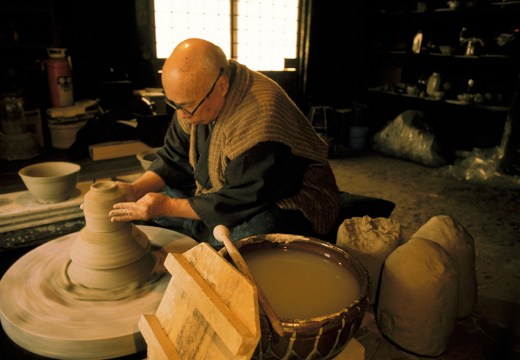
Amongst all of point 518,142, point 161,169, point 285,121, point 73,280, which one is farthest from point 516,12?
point 73,280

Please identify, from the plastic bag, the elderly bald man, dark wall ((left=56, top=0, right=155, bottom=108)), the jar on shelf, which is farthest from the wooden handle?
the plastic bag

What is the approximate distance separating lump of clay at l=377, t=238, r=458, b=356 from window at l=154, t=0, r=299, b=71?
469 centimetres

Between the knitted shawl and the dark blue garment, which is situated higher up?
the knitted shawl

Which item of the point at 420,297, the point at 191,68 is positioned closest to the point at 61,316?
the point at 191,68

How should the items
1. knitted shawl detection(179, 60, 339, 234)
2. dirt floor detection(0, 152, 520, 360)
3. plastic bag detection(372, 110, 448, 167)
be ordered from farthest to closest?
plastic bag detection(372, 110, 448, 167)
knitted shawl detection(179, 60, 339, 234)
dirt floor detection(0, 152, 520, 360)

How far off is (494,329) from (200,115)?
1.59 meters

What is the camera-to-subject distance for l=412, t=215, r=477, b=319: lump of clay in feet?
4.99

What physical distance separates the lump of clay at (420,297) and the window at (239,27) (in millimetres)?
4694

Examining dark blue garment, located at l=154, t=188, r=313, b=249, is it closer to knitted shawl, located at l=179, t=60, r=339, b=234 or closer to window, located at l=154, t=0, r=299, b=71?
knitted shawl, located at l=179, t=60, r=339, b=234

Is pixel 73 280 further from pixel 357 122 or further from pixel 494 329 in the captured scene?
pixel 357 122

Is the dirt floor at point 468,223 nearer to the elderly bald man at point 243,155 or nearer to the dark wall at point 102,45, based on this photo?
the elderly bald man at point 243,155

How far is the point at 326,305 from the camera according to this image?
1169 mm

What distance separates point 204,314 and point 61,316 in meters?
0.76

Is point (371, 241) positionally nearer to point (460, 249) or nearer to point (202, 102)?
point (460, 249)
